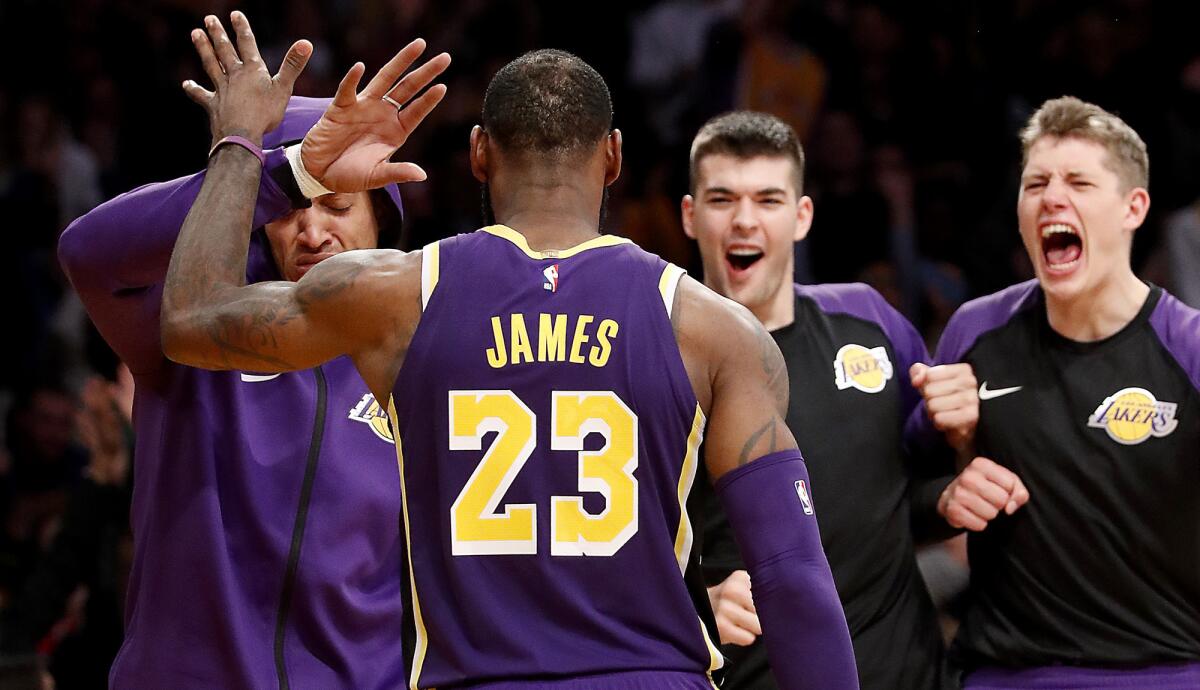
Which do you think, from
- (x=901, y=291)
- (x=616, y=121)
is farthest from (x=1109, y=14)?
(x=616, y=121)

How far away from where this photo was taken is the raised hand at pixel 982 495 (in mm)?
4480

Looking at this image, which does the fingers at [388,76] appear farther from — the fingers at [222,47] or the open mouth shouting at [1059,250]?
the open mouth shouting at [1059,250]

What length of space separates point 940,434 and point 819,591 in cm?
183

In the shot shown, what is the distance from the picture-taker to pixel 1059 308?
15.6ft

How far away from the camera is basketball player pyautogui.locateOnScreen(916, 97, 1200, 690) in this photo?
4.45 metres

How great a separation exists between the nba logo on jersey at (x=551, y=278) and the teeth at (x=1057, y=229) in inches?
84.1

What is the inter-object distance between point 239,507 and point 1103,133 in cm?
287

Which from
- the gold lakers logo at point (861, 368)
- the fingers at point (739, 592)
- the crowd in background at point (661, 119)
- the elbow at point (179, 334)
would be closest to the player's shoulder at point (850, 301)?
the gold lakers logo at point (861, 368)

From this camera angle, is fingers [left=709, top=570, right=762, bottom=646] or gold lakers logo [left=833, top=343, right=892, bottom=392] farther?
gold lakers logo [left=833, top=343, right=892, bottom=392]

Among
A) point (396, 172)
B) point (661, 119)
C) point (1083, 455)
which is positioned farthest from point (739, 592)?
point (661, 119)

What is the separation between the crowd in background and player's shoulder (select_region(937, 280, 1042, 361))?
3.56 m

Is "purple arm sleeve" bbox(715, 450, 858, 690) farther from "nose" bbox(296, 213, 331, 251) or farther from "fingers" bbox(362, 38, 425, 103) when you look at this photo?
"nose" bbox(296, 213, 331, 251)

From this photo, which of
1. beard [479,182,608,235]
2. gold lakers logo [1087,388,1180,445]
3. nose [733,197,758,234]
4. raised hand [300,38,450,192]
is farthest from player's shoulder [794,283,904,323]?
raised hand [300,38,450,192]

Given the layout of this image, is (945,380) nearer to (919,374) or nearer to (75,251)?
(919,374)
